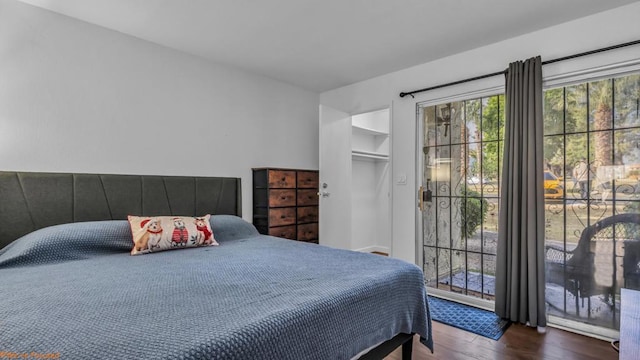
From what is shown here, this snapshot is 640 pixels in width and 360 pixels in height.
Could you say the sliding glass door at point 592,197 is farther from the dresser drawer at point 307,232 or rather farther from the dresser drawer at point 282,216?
the dresser drawer at point 282,216

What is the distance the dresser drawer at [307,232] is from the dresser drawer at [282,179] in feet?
1.63

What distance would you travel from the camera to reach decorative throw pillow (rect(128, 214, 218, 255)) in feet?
7.34

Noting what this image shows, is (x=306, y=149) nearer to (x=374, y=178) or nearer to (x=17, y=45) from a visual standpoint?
(x=374, y=178)

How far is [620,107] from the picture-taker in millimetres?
2371

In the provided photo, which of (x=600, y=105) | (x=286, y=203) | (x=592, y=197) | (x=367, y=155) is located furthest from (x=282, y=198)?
(x=600, y=105)

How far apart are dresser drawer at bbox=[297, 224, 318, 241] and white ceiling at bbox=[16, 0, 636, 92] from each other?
1.80 m

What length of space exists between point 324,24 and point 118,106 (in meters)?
1.81

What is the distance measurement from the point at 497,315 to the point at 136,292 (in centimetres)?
271

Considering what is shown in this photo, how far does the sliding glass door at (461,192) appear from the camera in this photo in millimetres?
3020

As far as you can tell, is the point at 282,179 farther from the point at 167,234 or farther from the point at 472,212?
the point at 472,212

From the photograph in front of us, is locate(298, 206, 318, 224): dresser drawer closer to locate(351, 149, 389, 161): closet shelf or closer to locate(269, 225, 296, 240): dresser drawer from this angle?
locate(269, 225, 296, 240): dresser drawer

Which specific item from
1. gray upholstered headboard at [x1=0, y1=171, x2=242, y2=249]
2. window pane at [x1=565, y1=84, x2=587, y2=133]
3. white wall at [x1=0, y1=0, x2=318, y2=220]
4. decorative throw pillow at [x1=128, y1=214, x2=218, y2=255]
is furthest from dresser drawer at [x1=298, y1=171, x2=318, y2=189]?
window pane at [x1=565, y1=84, x2=587, y2=133]

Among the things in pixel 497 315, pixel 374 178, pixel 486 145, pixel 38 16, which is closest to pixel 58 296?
pixel 38 16

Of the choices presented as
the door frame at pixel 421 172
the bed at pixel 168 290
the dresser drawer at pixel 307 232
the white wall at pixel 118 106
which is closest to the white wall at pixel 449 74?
the door frame at pixel 421 172
